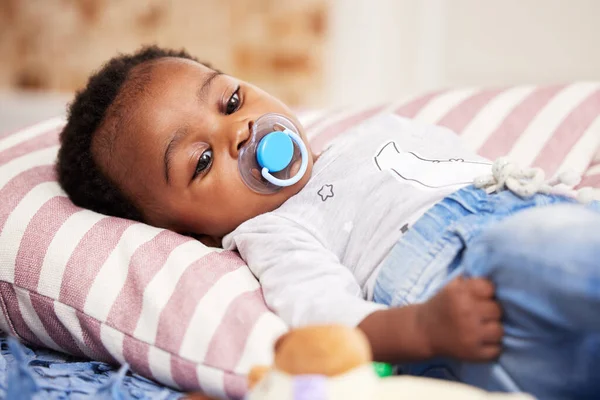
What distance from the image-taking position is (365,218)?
0.90 metres

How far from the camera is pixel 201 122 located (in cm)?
98

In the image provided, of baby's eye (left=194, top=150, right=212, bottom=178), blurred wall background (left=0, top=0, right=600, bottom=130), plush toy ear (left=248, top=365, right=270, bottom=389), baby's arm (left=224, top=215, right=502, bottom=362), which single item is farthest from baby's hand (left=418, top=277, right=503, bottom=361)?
blurred wall background (left=0, top=0, right=600, bottom=130)

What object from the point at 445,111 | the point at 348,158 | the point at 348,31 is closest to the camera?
the point at 348,158

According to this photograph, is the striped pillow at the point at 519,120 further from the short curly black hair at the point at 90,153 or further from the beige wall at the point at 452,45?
the beige wall at the point at 452,45

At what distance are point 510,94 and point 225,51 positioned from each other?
139 centimetres

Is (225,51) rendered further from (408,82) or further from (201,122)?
(201,122)

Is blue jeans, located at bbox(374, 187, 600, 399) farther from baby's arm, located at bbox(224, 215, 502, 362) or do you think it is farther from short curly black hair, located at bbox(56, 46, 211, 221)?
short curly black hair, located at bbox(56, 46, 211, 221)

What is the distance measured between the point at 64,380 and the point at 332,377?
397 mm

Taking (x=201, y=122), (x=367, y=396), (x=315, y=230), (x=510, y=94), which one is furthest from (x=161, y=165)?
(x=510, y=94)

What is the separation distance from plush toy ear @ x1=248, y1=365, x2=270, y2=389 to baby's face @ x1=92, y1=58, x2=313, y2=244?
343mm

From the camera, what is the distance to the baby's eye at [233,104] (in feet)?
3.35

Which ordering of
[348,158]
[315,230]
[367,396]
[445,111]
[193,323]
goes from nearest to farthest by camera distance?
1. [367,396]
2. [193,323]
3. [315,230]
4. [348,158]
5. [445,111]

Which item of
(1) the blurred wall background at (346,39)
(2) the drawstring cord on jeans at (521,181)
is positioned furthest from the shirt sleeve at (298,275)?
(1) the blurred wall background at (346,39)

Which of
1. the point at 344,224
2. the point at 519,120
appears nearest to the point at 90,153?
the point at 344,224
